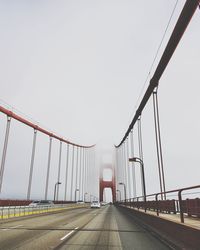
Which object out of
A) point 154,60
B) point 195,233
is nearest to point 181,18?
point 154,60

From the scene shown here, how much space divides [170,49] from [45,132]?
126 feet

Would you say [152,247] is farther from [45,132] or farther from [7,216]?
[45,132]

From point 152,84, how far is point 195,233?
18408 mm

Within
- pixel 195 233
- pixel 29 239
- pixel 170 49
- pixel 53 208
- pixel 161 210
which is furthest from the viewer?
pixel 53 208

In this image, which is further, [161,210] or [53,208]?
[53,208]

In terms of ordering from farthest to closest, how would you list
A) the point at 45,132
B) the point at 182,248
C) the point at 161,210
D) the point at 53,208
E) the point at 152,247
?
the point at 45,132 < the point at 53,208 < the point at 161,210 < the point at 152,247 < the point at 182,248

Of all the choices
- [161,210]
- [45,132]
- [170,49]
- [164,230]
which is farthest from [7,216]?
[45,132]

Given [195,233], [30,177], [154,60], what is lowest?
[195,233]

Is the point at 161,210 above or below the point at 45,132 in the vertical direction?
below

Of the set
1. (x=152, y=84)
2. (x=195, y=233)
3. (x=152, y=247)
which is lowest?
(x=152, y=247)

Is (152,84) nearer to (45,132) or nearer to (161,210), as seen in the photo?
(161,210)

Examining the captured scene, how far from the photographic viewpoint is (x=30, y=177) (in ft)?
121

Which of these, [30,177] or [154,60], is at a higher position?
[154,60]

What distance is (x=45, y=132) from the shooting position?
169 ft
